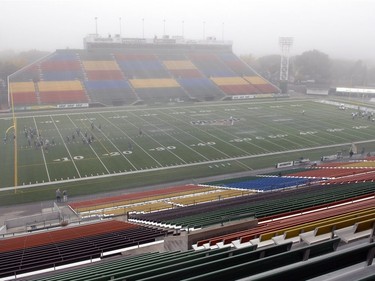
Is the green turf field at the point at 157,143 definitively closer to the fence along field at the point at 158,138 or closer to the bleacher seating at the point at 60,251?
the fence along field at the point at 158,138

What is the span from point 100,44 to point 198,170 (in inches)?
2046

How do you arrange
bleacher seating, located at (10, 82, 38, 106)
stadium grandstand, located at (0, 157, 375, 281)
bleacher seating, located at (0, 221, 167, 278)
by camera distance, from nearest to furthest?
1. stadium grandstand, located at (0, 157, 375, 281)
2. bleacher seating, located at (0, 221, 167, 278)
3. bleacher seating, located at (10, 82, 38, 106)

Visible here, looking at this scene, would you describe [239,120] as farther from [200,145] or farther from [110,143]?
[110,143]

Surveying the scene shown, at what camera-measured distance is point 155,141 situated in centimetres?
3120

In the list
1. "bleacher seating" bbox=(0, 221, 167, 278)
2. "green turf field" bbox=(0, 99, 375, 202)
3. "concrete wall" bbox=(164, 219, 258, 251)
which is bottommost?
"green turf field" bbox=(0, 99, 375, 202)

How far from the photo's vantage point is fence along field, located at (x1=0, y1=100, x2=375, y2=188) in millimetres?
25125

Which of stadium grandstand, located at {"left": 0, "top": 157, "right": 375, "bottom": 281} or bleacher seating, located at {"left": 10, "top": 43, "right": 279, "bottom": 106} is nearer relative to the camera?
stadium grandstand, located at {"left": 0, "top": 157, "right": 375, "bottom": 281}

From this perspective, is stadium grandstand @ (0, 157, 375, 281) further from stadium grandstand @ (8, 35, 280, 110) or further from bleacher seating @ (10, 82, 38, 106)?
stadium grandstand @ (8, 35, 280, 110)

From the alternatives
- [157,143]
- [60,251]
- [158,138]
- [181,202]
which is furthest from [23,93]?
[60,251]

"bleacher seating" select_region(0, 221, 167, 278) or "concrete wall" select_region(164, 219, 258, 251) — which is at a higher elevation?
"concrete wall" select_region(164, 219, 258, 251)

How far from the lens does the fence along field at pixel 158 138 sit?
82.4ft

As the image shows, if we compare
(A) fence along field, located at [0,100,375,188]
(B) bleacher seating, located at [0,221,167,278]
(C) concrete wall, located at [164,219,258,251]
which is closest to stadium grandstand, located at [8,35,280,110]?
(A) fence along field, located at [0,100,375,188]

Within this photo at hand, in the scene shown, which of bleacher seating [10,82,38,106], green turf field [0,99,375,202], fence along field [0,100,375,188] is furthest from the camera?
bleacher seating [10,82,38,106]

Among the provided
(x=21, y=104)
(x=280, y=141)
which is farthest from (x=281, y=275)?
(x=21, y=104)
